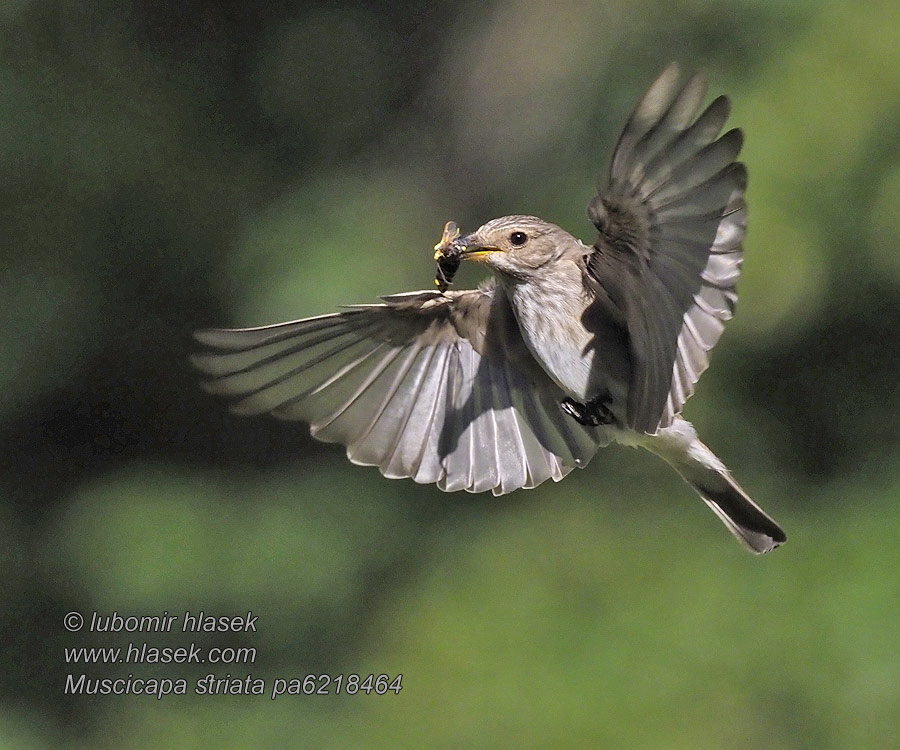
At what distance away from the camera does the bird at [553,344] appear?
2279 mm

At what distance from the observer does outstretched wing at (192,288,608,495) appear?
3.12 metres

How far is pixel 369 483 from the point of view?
20.2ft

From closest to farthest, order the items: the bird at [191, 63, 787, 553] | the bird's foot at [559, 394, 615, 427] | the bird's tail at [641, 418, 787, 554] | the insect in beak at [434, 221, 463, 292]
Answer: the bird at [191, 63, 787, 553] < the insect in beak at [434, 221, 463, 292] < the bird's foot at [559, 394, 615, 427] < the bird's tail at [641, 418, 787, 554]

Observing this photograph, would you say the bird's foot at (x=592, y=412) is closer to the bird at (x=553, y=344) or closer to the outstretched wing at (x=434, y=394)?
the bird at (x=553, y=344)

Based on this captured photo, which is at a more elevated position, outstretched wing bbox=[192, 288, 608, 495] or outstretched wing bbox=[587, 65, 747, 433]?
outstretched wing bbox=[587, 65, 747, 433]

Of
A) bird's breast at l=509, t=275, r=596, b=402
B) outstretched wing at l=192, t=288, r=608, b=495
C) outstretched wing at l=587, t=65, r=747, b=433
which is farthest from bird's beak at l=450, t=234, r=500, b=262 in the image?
outstretched wing at l=192, t=288, r=608, b=495

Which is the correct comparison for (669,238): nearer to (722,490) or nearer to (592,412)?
(592,412)

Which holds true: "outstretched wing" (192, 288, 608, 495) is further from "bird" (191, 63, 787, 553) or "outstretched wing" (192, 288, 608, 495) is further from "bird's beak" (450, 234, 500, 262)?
"bird's beak" (450, 234, 500, 262)

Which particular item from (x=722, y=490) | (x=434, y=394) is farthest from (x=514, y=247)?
(x=722, y=490)

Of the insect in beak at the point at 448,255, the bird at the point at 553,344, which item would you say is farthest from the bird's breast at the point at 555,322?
the insect in beak at the point at 448,255

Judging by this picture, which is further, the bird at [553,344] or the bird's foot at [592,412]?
the bird's foot at [592,412]

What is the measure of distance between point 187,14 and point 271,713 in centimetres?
382

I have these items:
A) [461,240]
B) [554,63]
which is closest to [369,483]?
[554,63]

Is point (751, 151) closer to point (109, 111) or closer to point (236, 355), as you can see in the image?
point (236, 355)
